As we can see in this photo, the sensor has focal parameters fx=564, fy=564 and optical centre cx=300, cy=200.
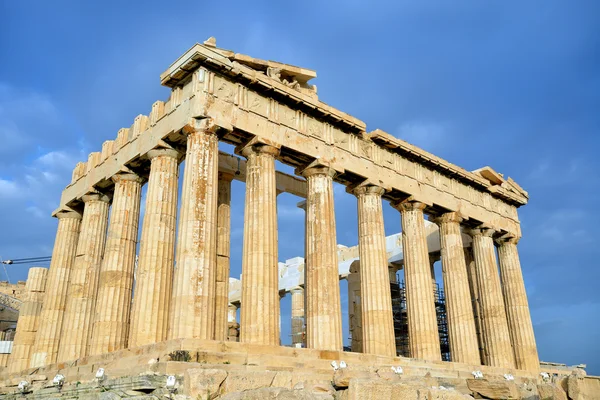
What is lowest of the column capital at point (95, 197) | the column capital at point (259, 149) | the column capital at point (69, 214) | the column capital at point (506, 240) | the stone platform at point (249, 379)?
the stone platform at point (249, 379)

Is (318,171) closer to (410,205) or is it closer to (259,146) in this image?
(259,146)

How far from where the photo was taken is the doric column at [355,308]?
31625 mm

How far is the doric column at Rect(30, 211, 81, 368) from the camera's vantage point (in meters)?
24.7

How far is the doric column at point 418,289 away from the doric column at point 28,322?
17.4 meters

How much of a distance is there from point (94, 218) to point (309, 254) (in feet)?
33.7

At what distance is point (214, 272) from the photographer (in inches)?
729

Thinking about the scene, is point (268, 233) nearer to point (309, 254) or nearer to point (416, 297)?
point (309, 254)

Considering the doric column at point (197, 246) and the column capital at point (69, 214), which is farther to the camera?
the column capital at point (69, 214)

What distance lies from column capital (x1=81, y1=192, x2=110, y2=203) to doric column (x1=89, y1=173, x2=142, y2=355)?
87.2 inches

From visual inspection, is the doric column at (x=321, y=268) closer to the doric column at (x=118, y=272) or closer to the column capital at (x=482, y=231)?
the doric column at (x=118, y=272)

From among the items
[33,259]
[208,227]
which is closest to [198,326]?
[208,227]

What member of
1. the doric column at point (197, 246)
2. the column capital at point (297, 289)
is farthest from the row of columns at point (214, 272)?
the column capital at point (297, 289)

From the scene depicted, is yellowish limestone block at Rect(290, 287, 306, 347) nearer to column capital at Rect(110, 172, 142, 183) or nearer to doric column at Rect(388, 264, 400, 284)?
doric column at Rect(388, 264, 400, 284)

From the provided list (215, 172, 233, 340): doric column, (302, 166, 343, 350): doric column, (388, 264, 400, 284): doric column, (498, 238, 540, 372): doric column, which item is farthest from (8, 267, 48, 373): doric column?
(498, 238, 540, 372): doric column
